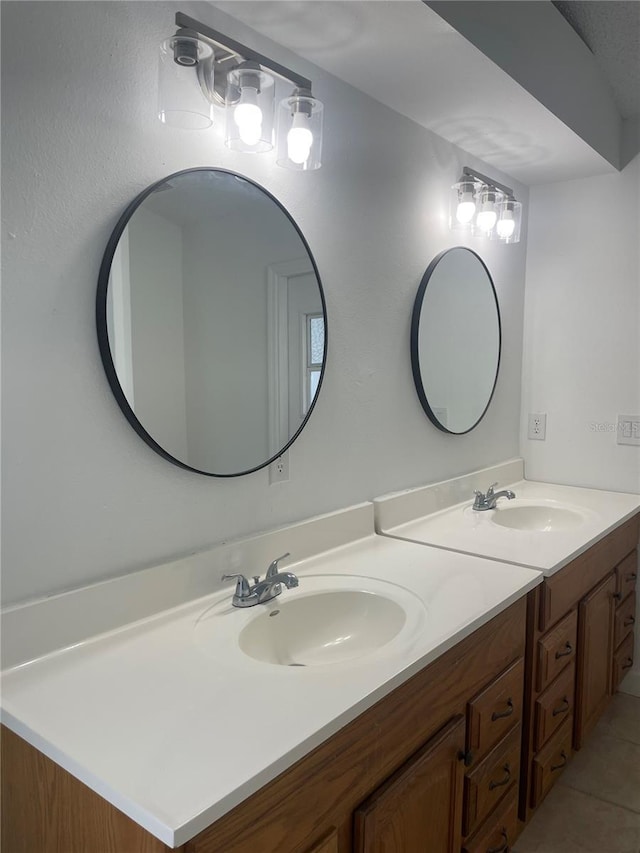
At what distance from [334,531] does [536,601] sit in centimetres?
55

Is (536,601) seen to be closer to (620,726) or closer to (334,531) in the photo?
(334,531)

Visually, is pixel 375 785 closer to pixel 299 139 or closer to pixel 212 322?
pixel 212 322

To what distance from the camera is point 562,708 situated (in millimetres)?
1775

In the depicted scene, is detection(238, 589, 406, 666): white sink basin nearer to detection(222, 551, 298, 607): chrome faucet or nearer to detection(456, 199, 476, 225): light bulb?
detection(222, 551, 298, 607): chrome faucet

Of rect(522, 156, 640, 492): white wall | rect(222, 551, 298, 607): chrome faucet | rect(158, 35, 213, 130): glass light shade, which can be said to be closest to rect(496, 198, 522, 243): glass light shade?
rect(522, 156, 640, 492): white wall

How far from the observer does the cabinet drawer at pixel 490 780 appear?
1341 mm

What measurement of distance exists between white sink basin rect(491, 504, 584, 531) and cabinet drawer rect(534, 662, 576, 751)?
53cm

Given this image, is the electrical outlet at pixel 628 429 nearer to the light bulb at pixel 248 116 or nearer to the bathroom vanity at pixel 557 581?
the bathroom vanity at pixel 557 581

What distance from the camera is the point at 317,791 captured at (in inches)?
35.7

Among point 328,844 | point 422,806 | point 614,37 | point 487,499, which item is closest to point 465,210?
point 614,37

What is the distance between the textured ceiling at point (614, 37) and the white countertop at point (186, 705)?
178 cm

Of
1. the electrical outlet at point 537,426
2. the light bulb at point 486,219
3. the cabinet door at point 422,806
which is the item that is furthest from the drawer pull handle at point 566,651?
the light bulb at point 486,219

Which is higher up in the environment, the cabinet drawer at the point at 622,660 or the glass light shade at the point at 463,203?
the glass light shade at the point at 463,203

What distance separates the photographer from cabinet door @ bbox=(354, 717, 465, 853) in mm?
1021
